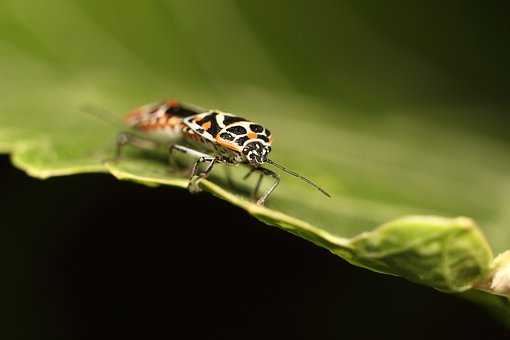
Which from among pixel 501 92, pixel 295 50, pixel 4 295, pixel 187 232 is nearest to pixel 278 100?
pixel 295 50

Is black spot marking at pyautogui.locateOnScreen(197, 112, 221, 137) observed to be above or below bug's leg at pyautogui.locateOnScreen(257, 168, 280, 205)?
above

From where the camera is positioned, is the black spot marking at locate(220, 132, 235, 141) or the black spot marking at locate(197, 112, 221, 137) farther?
the black spot marking at locate(197, 112, 221, 137)

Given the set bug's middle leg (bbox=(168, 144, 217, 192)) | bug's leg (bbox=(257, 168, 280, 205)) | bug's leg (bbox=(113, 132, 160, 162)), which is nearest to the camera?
bug's middle leg (bbox=(168, 144, 217, 192))

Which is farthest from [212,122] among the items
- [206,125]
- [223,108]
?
[223,108]

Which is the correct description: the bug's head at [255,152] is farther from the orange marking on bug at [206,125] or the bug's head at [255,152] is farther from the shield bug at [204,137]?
the orange marking on bug at [206,125]

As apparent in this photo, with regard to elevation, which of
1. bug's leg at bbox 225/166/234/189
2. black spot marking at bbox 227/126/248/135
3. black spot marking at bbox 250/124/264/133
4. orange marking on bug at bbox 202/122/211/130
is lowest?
bug's leg at bbox 225/166/234/189

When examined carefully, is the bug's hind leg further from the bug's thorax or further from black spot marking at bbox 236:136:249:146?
black spot marking at bbox 236:136:249:146

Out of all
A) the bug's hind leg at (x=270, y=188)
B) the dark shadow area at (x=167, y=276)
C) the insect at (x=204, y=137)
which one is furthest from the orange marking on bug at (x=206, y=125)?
the dark shadow area at (x=167, y=276)

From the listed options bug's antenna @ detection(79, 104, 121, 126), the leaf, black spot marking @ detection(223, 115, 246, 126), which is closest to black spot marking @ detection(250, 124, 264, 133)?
black spot marking @ detection(223, 115, 246, 126)
